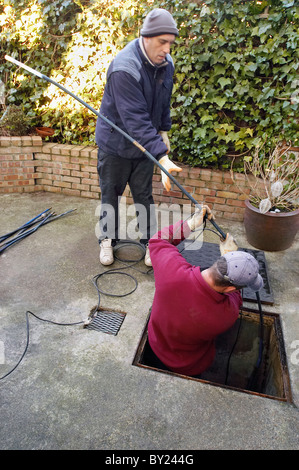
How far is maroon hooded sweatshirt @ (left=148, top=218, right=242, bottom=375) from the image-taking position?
5.46 ft

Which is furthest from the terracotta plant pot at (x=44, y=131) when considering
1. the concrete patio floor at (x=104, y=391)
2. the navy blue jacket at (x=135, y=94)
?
the concrete patio floor at (x=104, y=391)

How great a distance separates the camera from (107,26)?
388cm

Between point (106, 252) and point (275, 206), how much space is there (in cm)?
171

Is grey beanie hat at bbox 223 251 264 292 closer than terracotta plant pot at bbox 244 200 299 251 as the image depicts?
Yes

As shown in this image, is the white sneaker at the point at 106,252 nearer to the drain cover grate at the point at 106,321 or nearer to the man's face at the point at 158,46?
the drain cover grate at the point at 106,321

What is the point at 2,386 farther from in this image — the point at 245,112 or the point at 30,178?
the point at 245,112

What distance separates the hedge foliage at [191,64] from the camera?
3.30 m

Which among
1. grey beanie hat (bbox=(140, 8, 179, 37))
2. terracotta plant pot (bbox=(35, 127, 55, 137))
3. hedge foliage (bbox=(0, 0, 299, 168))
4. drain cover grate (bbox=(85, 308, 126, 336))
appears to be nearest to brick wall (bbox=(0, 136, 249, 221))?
terracotta plant pot (bbox=(35, 127, 55, 137))

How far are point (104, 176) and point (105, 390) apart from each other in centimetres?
166

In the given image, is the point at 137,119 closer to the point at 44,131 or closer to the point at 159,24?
the point at 159,24

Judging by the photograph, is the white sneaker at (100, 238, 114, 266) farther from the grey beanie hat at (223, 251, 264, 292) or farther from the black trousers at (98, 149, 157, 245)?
the grey beanie hat at (223, 251, 264, 292)

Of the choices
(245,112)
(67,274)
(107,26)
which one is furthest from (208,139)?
(67,274)

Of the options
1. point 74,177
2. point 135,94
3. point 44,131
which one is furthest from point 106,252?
point 44,131
